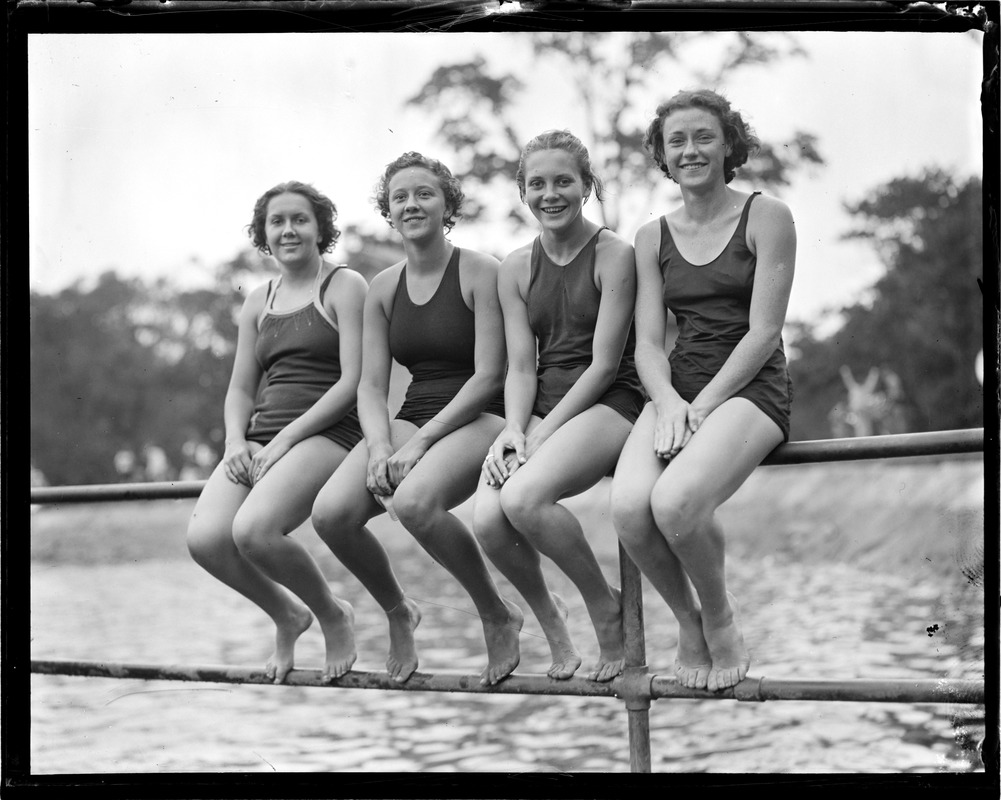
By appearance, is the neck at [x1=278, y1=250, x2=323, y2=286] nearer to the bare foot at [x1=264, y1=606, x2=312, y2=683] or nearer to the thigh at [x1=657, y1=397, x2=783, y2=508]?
the bare foot at [x1=264, y1=606, x2=312, y2=683]

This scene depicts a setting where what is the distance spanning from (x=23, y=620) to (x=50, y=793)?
409 millimetres

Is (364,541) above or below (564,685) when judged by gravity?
above

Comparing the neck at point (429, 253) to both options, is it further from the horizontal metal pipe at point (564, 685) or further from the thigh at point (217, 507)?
the horizontal metal pipe at point (564, 685)

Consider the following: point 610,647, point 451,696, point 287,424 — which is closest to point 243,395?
point 287,424

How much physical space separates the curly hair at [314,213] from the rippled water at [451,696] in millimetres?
1056

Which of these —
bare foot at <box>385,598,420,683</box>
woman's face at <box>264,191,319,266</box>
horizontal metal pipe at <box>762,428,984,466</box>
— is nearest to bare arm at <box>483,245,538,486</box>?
bare foot at <box>385,598,420,683</box>

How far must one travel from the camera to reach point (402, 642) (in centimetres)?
285

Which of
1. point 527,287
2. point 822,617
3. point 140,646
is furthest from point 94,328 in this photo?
point 822,617

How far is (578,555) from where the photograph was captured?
263 cm

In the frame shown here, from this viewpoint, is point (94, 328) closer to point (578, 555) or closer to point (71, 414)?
point (71, 414)

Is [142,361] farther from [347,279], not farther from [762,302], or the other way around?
[762,302]

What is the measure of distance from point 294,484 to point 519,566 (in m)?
0.66

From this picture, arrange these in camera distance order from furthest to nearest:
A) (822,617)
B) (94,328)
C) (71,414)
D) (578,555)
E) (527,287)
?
1. (822,617)
2. (94,328)
3. (71,414)
4. (527,287)
5. (578,555)

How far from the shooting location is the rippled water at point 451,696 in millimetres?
2740
